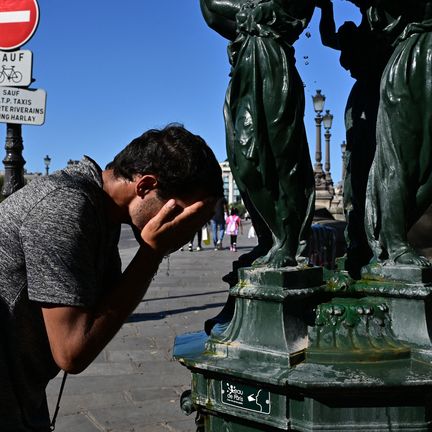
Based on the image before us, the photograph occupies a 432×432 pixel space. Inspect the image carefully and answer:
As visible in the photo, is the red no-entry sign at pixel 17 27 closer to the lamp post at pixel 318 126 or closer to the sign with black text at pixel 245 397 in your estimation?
the sign with black text at pixel 245 397

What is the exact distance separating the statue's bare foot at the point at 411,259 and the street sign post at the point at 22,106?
13.6ft

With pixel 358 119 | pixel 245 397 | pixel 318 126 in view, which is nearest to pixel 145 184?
pixel 245 397

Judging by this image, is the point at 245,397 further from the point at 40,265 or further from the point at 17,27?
the point at 17,27

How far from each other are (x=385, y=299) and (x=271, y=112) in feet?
2.62

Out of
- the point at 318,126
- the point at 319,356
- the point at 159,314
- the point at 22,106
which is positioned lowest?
the point at 159,314

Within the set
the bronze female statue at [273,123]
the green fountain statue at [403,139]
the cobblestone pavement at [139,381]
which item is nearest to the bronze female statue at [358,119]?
the green fountain statue at [403,139]

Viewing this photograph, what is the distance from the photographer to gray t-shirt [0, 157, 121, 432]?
1.56 metres

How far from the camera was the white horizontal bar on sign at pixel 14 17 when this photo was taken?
537 centimetres

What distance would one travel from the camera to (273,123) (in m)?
2.29

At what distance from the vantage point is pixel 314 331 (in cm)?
218

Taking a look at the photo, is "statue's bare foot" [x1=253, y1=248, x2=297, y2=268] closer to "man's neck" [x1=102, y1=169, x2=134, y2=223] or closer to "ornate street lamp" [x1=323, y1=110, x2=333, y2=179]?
"man's neck" [x1=102, y1=169, x2=134, y2=223]

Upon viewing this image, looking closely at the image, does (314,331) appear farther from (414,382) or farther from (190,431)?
(190,431)

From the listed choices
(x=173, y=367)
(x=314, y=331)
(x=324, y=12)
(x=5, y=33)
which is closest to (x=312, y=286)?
(x=314, y=331)

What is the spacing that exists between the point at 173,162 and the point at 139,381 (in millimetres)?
3621
